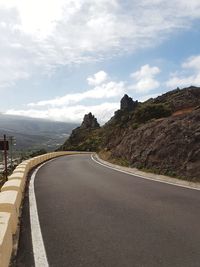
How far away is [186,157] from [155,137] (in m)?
6.41

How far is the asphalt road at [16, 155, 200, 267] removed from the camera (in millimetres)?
6281

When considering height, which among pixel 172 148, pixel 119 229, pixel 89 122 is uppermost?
pixel 89 122

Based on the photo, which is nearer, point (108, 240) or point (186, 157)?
point (108, 240)

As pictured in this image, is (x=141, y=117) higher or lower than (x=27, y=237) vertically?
higher

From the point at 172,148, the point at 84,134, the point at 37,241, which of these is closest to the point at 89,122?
the point at 84,134

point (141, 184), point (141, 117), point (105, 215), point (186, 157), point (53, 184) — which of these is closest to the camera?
point (105, 215)

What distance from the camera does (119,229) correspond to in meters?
8.19

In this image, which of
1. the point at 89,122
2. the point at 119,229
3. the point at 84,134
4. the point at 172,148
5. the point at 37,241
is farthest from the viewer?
the point at 89,122

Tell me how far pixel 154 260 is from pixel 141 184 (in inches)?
397

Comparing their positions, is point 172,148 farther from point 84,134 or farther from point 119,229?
point 84,134

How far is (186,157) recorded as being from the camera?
20.1 m

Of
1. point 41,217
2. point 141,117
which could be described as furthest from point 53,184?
point 141,117

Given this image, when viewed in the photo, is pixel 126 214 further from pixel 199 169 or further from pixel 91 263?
pixel 199 169

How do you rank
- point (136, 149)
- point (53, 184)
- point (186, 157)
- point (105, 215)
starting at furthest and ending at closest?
point (136, 149) < point (186, 157) < point (53, 184) < point (105, 215)
